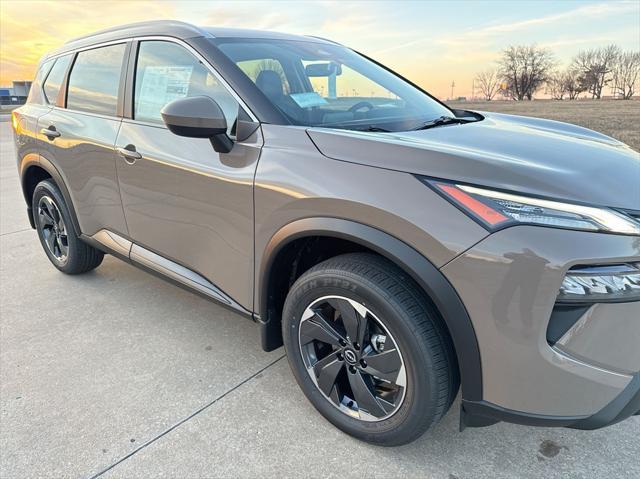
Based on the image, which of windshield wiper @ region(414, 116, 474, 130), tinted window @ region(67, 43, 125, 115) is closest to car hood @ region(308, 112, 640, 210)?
windshield wiper @ region(414, 116, 474, 130)

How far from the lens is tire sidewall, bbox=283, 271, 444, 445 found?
177 cm

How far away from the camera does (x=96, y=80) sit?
3.23 m

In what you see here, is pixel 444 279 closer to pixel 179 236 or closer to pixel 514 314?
pixel 514 314

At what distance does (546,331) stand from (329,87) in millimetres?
1774

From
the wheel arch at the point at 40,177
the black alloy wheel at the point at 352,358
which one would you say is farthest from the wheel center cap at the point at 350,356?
the wheel arch at the point at 40,177

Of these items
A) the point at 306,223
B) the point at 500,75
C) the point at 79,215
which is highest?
the point at 500,75

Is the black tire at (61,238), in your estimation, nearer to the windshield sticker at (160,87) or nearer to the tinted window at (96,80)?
the tinted window at (96,80)

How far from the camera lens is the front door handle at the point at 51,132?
3427mm

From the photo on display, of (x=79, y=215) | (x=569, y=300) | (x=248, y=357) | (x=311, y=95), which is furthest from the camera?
(x=79, y=215)

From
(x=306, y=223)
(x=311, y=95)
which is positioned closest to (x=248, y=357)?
(x=306, y=223)

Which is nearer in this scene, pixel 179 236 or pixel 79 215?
pixel 179 236

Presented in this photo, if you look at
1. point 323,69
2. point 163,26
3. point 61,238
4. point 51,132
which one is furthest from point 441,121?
point 61,238

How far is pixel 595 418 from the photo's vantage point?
Answer: 1.59m

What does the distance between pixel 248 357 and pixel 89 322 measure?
1182 millimetres
